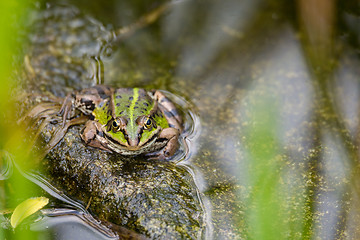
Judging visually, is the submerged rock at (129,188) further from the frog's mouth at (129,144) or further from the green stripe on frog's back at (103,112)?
the green stripe on frog's back at (103,112)

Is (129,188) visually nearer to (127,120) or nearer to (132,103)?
(127,120)

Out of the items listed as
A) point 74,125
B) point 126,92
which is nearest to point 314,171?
point 126,92

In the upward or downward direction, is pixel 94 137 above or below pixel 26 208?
above

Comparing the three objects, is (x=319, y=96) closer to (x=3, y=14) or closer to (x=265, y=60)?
(x=265, y=60)

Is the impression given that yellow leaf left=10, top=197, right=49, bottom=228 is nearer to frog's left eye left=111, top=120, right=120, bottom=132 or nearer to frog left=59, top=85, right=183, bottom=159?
frog left=59, top=85, right=183, bottom=159

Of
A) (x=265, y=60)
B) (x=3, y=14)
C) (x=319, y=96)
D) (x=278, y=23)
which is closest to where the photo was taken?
(x=3, y=14)

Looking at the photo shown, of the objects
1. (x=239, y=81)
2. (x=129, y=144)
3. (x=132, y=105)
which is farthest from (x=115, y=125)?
(x=239, y=81)
